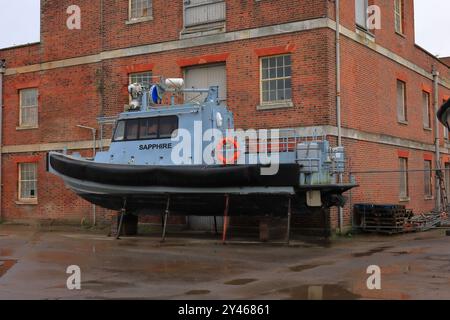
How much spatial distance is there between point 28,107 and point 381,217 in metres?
14.7

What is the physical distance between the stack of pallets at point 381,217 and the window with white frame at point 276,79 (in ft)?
13.3

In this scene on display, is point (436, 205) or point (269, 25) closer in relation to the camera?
point (269, 25)

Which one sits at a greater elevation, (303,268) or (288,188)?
(288,188)

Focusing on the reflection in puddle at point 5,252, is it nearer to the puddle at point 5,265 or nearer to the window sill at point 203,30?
the puddle at point 5,265

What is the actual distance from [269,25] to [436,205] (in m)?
11.5

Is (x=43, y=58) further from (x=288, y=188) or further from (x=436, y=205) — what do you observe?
(x=436, y=205)

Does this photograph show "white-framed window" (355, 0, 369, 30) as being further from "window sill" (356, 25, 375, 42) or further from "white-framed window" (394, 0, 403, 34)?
"white-framed window" (394, 0, 403, 34)

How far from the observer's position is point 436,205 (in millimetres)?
24344

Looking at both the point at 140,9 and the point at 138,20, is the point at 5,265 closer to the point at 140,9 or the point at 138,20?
the point at 138,20

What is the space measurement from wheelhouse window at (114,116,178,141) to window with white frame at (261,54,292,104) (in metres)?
3.51

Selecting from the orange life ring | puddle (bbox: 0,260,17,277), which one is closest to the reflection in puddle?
puddle (bbox: 0,260,17,277)

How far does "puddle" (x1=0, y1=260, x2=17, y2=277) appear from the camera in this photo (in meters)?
11.1
